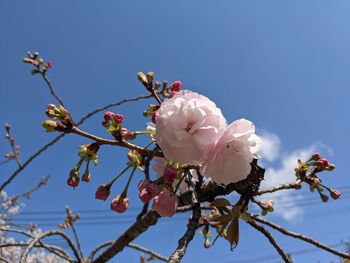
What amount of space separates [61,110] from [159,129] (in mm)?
212

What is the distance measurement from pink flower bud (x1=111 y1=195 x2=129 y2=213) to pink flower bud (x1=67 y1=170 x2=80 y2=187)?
0.36ft

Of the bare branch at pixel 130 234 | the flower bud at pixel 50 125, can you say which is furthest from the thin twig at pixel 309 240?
the flower bud at pixel 50 125

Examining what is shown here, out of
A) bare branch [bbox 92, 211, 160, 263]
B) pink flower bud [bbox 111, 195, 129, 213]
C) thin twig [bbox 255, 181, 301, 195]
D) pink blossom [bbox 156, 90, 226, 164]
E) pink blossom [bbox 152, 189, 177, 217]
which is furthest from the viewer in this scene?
bare branch [bbox 92, 211, 160, 263]

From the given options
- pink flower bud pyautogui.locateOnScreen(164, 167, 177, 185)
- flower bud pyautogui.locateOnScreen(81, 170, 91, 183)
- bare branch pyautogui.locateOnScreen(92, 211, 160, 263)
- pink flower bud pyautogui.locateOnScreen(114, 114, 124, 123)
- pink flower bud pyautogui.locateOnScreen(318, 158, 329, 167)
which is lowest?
flower bud pyautogui.locateOnScreen(81, 170, 91, 183)

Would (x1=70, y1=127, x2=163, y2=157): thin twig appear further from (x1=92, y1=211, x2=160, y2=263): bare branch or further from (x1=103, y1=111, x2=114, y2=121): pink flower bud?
(x1=92, y1=211, x2=160, y2=263): bare branch

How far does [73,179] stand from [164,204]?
24cm

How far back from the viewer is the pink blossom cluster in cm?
76

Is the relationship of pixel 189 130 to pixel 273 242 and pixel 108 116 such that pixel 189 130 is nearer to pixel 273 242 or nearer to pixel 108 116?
pixel 108 116

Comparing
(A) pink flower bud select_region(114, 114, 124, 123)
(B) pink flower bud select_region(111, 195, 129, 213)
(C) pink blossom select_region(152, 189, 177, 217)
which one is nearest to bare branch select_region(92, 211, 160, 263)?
(B) pink flower bud select_region(111, 195, 129, 213)

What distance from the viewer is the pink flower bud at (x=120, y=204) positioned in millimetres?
966

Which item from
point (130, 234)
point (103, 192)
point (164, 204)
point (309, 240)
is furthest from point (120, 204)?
point (309, 240)

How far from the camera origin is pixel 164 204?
86 centimetres

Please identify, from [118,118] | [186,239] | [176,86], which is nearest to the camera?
[186,239]

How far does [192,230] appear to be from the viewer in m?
0.79
